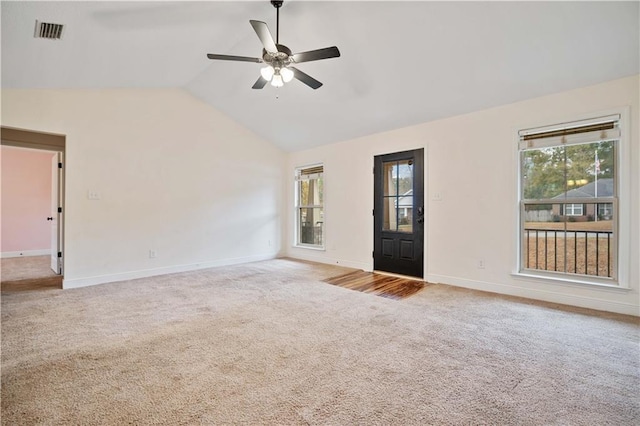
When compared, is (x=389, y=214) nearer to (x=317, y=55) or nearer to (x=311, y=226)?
(x=311, y=226)

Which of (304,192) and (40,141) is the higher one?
(40,141)

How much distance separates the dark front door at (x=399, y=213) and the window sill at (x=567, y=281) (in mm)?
1323

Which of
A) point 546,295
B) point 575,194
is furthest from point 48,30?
point 546,295

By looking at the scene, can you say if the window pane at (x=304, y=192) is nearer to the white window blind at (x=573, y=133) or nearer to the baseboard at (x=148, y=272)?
the baseboard at (x=148, y=272)

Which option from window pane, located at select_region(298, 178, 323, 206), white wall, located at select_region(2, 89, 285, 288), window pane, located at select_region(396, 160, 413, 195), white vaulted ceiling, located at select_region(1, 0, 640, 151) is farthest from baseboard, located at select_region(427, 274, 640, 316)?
white wall, located at select_region(2, 89, 285, 288)

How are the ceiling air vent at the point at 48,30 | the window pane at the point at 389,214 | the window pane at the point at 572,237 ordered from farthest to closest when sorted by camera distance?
the window pane at the point at 389,214 < the window pane at the point at 572,237 < the ceiling air vent at the point at 48,30

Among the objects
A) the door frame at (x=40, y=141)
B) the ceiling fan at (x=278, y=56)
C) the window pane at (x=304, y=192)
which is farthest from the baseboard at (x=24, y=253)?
the ceiling fan at (x=278, y=56)

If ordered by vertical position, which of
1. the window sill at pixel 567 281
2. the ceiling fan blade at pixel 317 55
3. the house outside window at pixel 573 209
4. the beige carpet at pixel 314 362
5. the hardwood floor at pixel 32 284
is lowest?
the beige carpet at pixel 314 362

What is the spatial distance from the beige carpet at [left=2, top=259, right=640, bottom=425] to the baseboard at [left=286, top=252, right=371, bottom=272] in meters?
1.76

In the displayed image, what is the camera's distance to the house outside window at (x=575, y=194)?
310cm

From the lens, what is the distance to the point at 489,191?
12.4ft

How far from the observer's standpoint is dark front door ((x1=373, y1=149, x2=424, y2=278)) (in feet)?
14.7

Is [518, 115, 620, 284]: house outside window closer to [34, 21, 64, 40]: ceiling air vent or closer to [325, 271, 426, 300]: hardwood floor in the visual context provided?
[325, 271, 426, 300]: hardwood floor

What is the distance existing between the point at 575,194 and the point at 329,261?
12.9 ft
